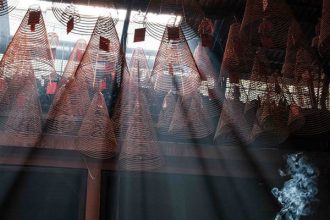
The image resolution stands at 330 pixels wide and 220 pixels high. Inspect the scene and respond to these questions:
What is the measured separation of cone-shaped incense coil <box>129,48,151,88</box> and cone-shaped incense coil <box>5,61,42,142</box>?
736 mm

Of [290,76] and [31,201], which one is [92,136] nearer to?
[290,76]

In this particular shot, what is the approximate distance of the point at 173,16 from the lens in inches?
115

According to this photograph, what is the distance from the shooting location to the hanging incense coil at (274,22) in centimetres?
301

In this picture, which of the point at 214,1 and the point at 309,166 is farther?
the point at 309,166

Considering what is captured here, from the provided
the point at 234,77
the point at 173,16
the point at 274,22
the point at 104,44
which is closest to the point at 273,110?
the point at 234,77

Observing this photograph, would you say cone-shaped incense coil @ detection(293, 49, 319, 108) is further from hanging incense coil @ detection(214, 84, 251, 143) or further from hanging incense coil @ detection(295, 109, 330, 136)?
hanging incense coil @ detection(214, 84, 251, 143)

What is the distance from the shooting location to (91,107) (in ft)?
11.5

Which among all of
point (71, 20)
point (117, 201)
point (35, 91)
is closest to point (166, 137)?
point (117, 201)

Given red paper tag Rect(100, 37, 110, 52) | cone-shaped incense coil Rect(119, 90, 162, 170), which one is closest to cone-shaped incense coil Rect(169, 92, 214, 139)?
cone-shaped incense coil Rect(119, 90, 162, 170)

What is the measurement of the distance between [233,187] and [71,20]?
367 cm

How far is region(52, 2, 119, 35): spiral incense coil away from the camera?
2.81 metres

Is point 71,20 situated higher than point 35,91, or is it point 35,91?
point 71,20

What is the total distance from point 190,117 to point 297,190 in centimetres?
352

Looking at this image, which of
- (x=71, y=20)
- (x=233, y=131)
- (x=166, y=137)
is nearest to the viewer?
(x=71, y=20)
